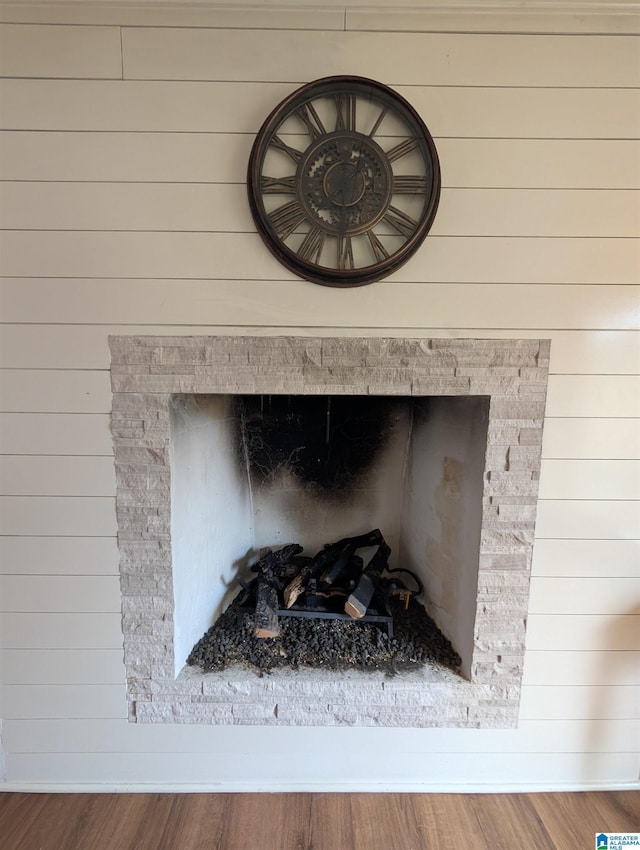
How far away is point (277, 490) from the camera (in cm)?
171

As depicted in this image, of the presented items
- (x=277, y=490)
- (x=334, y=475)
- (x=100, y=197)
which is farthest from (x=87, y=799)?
(x=100, y=197)

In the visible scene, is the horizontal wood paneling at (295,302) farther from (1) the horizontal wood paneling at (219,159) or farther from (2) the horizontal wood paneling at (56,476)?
Result: (2) the horizontal wood paneling at (56,476)

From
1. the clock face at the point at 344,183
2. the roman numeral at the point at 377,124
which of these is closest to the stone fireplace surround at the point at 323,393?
the clock face at the point at 344,183

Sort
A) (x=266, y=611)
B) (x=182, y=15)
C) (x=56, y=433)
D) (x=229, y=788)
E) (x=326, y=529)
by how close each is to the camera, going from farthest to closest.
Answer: (x=326, y=529) → (x=266, y=611) → (x=229, y=788) → (x=56, y=433) → (x=182, y=15)

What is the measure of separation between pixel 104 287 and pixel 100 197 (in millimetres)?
233

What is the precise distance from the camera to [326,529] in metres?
1.75

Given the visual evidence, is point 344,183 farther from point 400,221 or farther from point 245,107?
point 245,107

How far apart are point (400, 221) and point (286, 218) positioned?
1.00 ft

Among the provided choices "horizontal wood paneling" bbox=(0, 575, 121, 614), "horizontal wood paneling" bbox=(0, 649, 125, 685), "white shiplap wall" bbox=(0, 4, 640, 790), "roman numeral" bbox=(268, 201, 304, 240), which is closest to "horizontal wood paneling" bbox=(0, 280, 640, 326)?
"white shiplap wall" bbox=(0, 4, 640, 790)

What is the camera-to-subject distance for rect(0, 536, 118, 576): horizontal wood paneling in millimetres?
1197

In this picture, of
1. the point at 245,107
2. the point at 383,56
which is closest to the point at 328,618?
the point at 245,107

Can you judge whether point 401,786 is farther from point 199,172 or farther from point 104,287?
point 199,172

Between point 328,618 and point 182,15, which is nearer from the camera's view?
point 182,15

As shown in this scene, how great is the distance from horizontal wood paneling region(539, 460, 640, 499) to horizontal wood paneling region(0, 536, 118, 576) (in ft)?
4.21
